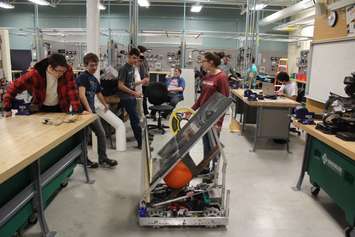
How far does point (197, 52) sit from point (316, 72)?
25.3 feet

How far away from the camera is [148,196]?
110 inches

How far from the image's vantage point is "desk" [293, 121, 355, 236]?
8.47 ft

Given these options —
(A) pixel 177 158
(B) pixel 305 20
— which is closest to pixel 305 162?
(A) pixel 177 158

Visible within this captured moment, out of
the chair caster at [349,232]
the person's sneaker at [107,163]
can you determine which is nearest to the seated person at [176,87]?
the person's sneaker at [107,163]

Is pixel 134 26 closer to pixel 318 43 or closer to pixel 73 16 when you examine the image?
pixel 318 43

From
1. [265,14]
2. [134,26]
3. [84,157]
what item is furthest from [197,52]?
[84,157]

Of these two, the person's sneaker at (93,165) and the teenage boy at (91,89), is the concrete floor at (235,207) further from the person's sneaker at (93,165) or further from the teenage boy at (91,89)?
the teenage boy at (91,89)

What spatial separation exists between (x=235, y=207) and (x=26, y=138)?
6.87 feet

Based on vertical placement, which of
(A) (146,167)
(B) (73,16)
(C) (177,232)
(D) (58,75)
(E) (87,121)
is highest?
(B) (73,16)

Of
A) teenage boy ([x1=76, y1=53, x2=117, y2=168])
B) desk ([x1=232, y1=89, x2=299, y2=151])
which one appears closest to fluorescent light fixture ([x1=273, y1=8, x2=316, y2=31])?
desk ([x1=232, y1=89, x2=299, y2=151])

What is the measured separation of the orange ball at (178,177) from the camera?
9.53 ft

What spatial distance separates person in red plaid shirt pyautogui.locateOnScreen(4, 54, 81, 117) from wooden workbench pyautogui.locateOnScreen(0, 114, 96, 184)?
7.5 inches

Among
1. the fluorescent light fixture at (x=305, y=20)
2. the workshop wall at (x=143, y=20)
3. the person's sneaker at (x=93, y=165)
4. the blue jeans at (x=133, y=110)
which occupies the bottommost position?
the person's sneaker at (x=93, y=165)

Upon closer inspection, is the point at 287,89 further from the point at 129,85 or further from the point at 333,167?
the point at 333,167
